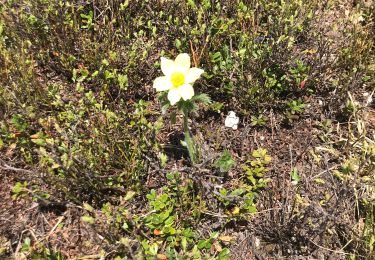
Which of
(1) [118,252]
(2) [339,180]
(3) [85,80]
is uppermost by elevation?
(3) [85,80]

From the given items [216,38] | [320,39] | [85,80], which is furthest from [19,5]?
[320,39]

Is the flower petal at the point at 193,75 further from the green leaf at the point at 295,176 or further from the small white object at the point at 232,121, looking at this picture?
the green leaf at the point at 295,176

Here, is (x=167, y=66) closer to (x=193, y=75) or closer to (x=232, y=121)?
(x=193, y=75)

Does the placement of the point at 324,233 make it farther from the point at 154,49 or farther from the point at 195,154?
the point at 154,49

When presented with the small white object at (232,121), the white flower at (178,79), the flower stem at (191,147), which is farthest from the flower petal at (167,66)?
the small white object at (232,121)

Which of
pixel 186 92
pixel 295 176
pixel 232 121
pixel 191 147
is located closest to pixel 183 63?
pixel 186 92
